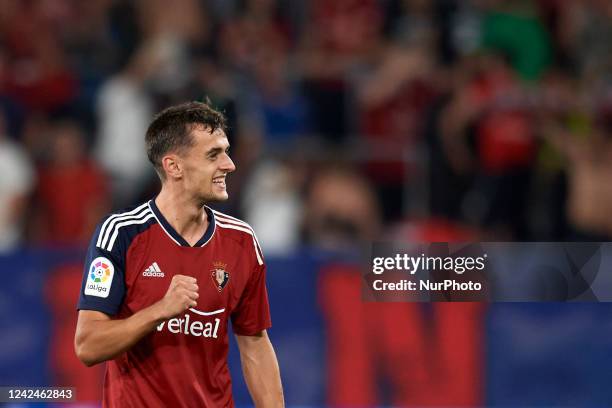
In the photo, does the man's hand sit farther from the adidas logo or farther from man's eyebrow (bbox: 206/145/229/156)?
man's eyebrow (bbox: 206/145/229/156)

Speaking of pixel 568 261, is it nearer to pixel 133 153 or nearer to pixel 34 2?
pixel 133 153

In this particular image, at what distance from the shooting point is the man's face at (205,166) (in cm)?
460

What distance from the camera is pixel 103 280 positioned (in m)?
4.38

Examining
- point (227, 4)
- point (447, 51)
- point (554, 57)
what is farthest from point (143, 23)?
point (554, 57)

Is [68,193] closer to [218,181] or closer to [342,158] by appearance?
[342,158]

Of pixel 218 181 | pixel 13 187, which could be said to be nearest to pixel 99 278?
pixel 218 181

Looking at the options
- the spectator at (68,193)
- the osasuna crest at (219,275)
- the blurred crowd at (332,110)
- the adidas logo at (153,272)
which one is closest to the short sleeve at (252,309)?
the osasuna crest at (219,275)

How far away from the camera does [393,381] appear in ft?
Answer: 26.5

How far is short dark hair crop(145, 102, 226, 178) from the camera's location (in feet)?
15.2

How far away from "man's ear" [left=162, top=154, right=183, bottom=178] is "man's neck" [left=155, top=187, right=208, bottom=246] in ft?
0.25

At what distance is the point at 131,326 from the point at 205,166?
729mm

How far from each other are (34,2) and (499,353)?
5.84 m

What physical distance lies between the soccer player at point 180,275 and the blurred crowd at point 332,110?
4613 mm

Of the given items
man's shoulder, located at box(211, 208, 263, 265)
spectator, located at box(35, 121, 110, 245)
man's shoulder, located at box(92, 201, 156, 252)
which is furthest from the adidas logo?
spectator, located at box(35, 121, 110, 245)
